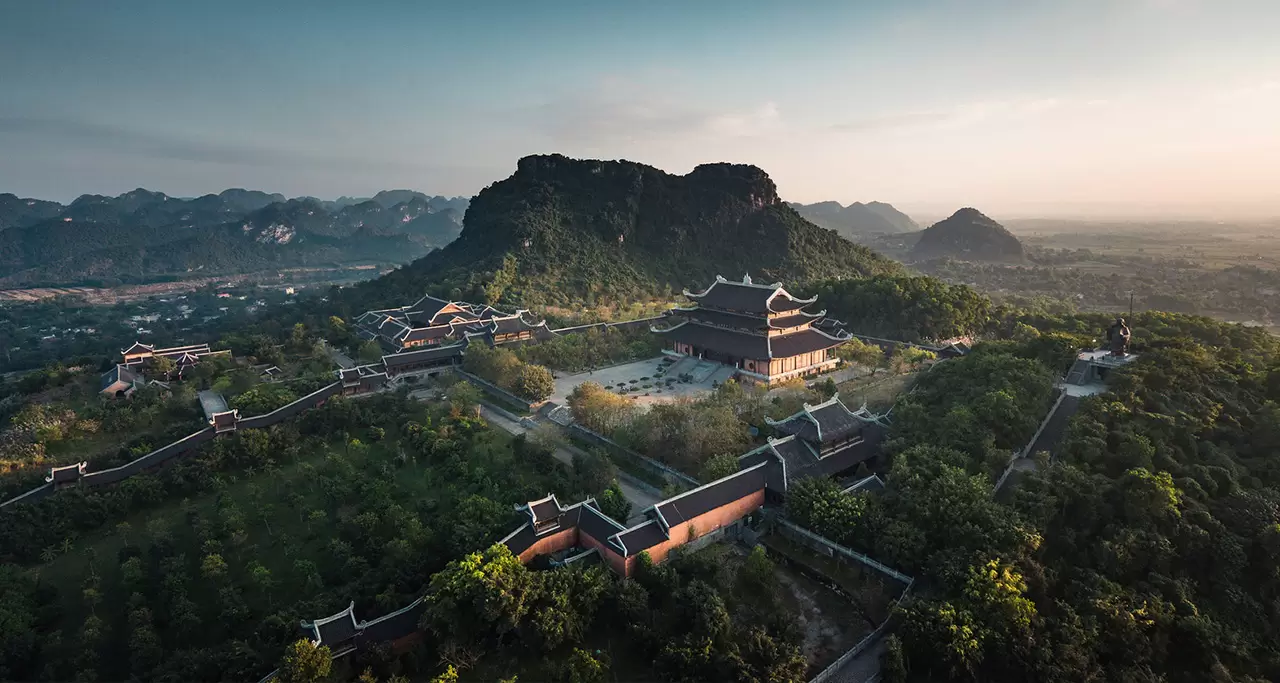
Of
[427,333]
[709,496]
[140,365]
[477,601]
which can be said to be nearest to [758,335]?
[709,496]

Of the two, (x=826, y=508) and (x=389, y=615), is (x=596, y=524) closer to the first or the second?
(x=389, y=615)

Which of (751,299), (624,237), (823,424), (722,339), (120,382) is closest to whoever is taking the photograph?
(823,424)

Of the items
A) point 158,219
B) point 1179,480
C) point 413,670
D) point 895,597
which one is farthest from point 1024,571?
point 158,219

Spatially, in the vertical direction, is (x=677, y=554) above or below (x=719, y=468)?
below

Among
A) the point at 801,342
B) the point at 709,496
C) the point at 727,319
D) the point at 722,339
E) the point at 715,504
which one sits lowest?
the point at 715,504

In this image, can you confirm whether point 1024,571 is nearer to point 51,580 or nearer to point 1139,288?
point 51,580

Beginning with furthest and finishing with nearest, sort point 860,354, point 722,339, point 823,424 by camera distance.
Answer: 1. point 722,339
2. point 860,354
3. point 823,424

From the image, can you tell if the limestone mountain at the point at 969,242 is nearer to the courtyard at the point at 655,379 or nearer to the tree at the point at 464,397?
the courtyard at the point at 655,379
